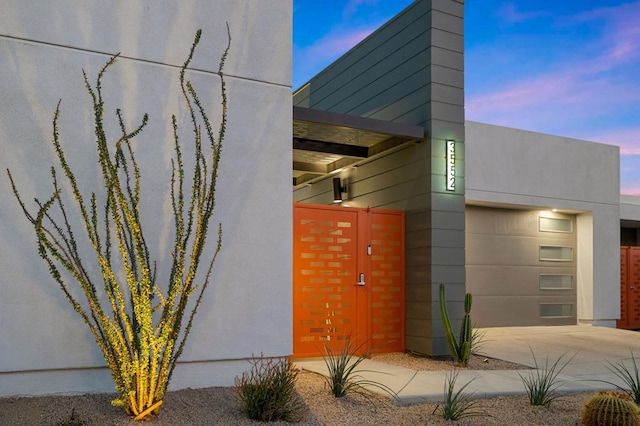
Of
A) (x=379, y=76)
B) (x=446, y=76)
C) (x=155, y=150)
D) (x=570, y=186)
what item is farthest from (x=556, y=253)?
(x=155, y=150)

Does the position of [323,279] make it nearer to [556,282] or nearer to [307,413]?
[307,413]

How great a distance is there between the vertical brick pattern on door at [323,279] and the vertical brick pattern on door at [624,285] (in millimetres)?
9484

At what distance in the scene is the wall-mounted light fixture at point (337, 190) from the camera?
448 inches

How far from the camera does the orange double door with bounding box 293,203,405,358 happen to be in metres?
8.70

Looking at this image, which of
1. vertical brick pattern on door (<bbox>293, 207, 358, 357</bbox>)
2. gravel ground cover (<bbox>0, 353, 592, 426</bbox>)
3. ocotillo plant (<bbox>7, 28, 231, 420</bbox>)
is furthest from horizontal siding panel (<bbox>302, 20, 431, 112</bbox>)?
gravel ground cover (<bbox>0, 353, 592, 426</bbox>)

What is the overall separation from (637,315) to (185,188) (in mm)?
13634

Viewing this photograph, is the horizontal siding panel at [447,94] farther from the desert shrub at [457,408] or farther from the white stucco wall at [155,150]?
the desert shrub at [457,408]

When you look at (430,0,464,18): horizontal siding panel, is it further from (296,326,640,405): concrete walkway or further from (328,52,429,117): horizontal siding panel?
(296,326,640,405): concrete walkway

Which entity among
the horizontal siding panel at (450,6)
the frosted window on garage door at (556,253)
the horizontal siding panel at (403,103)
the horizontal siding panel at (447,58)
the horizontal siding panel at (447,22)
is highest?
the horizontal siding panel at (450,6)

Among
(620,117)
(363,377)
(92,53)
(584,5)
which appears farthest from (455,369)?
(620,117)

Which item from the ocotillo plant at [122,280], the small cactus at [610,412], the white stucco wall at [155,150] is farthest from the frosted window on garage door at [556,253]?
the ocotillo plant at [122,280]

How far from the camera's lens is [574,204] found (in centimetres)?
1380

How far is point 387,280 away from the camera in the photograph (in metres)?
9.41

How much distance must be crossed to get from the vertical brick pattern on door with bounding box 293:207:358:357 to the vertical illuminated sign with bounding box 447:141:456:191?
1.53m
